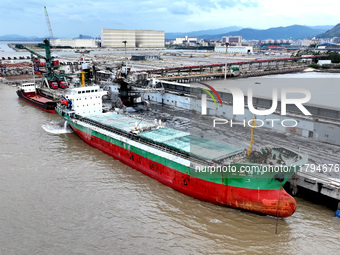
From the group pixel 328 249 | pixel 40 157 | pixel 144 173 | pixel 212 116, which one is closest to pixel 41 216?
pixel 144 173

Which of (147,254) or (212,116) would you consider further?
(212,116)

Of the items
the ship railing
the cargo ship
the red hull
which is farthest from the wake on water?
the red hull

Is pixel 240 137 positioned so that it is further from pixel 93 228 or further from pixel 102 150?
pixel 93 228

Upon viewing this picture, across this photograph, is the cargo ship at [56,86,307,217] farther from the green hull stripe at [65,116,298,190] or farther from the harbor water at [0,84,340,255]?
the harbor water at [0,84,340,255]

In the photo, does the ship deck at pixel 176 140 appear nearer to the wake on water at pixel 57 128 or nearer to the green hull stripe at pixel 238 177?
the green hull stripe at pixel 238 177

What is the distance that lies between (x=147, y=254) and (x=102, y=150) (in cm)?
1393

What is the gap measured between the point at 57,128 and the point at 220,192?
23148mm

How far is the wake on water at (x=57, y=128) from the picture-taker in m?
30.8

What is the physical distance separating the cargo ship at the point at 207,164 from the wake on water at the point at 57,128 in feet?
24.9

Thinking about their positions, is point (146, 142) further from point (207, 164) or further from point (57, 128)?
point (57, 128)

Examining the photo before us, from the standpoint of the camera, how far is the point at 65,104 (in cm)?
3162

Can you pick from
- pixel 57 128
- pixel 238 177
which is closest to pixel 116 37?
pixel 57 128

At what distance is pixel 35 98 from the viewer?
A: 45406 millimetres


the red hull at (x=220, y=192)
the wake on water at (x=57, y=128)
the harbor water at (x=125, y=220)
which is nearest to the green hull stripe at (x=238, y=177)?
the red hull at (x=220, y=192)
